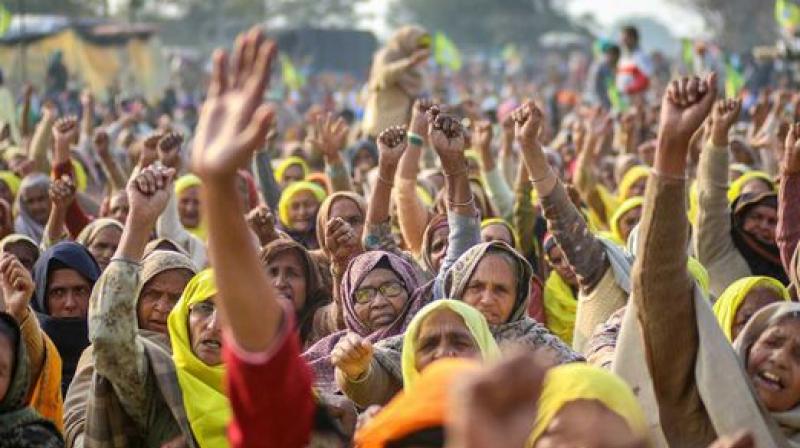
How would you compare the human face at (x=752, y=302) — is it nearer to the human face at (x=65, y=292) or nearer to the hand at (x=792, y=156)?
the hand at (x=792, y=156)

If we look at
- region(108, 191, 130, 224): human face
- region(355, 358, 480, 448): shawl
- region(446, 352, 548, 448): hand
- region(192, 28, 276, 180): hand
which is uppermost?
region(192, 28, 276, 180): hand

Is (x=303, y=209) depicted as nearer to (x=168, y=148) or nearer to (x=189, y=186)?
(x=189, y=186)

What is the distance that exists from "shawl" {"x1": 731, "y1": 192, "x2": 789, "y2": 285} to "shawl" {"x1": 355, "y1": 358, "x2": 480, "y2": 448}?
3.73 meters

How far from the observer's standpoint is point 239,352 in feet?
9.82

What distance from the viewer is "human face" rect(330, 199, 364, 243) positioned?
23.1 feet

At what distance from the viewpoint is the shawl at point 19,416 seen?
394 centimetres

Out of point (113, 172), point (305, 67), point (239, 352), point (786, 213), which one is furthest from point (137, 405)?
point (305, 67)

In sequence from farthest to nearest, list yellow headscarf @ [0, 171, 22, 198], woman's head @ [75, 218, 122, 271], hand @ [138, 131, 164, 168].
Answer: yellow headscarf @ [0, 171, 22, 198]
hand @ [138, 131, 164, 168]
woman's head @ [75, 218, 122, 271]

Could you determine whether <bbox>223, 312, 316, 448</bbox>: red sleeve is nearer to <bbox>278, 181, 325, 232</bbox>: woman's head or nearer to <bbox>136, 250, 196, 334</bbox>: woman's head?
<bbox>136, 250, 196, 334</bbox>: woman's head

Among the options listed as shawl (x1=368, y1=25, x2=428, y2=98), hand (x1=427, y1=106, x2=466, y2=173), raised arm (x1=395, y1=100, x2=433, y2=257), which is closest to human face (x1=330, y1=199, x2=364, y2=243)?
raised arm (x1=395, y1=100, x2=433, y2=257)

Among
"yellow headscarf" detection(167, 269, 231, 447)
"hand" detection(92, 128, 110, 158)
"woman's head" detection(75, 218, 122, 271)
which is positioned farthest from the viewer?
"hand" detection(92, 128, 110, 158)

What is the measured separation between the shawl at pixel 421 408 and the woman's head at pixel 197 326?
1477 millimetres

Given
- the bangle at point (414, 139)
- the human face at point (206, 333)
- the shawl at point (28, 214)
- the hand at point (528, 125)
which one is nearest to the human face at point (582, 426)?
the human face at point (206, 333)

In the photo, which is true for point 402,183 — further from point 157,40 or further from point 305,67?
point 305,67
